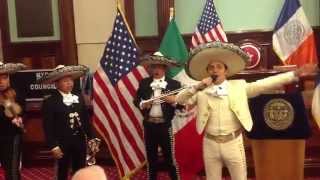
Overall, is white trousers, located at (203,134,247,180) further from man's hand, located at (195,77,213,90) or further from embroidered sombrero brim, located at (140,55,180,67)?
embroidered sombrero brim, located at (140,55,180,67)

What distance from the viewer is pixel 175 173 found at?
5.33m

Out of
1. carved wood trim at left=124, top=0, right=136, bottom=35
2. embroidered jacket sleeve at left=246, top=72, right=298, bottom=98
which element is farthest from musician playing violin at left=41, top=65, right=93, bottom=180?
carved wood trim at left=124, top=0, right=136, bottom=35

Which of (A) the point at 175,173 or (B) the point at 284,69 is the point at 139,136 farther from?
(B) the point at 284,69

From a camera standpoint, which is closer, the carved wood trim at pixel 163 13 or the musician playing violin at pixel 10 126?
the musician playing violin at pixel 10 126

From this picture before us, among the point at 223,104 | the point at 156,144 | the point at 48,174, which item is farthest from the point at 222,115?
the point at 48,174

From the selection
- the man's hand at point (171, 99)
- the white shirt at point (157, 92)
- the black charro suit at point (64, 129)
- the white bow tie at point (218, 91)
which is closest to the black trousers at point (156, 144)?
the white shirt at point (157, 92)

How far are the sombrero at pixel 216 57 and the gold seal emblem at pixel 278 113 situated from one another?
0.52 meters

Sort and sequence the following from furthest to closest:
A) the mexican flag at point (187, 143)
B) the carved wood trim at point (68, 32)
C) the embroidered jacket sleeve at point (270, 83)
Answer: the carved wood trim at point (68, 32) → the mexican flag at point (187, 143) → the embroidered jacket sleeve at point (270, 83)

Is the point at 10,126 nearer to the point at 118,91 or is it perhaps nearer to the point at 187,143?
the point at 118,91

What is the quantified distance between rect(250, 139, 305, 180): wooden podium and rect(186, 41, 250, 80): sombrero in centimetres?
85

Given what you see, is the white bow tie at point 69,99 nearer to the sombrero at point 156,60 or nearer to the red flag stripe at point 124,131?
the red flag stripe at point 124,131

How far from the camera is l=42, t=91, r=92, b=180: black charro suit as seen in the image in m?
4.64

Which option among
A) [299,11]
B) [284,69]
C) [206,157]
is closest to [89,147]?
[206,157]

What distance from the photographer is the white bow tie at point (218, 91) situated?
13.9ft
